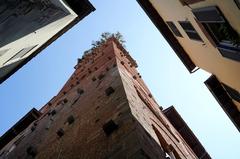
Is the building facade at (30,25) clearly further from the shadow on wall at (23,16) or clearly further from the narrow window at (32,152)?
the narrow window at (32,152)

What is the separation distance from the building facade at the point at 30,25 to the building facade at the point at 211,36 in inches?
105

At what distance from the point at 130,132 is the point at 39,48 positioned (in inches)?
298

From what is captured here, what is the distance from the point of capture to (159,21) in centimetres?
A: 1241

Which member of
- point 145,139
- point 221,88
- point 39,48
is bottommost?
point 221,88

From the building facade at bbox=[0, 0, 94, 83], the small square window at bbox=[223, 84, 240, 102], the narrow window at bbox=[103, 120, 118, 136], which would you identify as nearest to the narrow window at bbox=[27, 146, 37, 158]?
the building facade at bbox=[0, 0, 94, 83]

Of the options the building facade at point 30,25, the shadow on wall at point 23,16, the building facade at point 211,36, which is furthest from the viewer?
the building facade at point 30,25

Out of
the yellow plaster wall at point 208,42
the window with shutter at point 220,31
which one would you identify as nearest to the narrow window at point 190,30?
the yellow plaster wall at point 208,42

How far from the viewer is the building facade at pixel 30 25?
7.93 metres

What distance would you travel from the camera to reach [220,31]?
22.8 feet

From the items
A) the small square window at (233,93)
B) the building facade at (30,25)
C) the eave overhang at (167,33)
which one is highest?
the building facade at (30,25)

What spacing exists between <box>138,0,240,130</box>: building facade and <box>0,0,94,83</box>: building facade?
105 inches

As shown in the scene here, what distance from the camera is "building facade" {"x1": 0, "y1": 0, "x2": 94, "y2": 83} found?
793 centimetres

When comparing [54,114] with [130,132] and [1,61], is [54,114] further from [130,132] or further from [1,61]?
[130,132]

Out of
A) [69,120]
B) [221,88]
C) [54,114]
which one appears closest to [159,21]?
[221,88]
